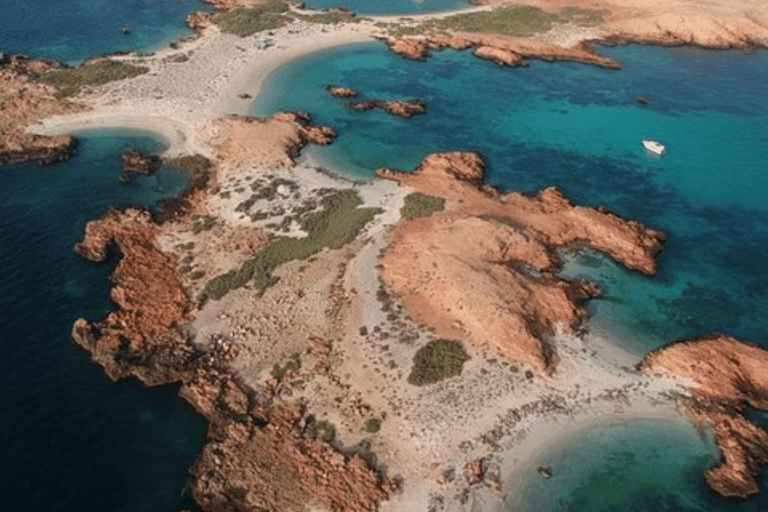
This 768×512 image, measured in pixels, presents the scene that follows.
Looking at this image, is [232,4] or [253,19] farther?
[232,4]

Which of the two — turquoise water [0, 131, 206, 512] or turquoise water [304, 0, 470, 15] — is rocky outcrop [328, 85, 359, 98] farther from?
turquoise water [0, 131, 206, 512]

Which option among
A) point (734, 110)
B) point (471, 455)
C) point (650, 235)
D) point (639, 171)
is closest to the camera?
point (471, 455)

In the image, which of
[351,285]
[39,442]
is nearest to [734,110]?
[351,285]

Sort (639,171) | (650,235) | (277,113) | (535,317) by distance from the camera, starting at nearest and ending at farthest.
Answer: (535,317), (650,235), (639,171), (277,113)

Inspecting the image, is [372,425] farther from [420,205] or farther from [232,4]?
[232,4]

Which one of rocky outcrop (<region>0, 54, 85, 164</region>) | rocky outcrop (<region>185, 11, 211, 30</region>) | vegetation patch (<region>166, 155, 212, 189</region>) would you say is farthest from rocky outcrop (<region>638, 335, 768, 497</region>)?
rocky outcrop (<region>185, 11, 211, 30</region>)

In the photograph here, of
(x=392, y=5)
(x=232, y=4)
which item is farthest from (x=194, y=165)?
(x=392, y=5)

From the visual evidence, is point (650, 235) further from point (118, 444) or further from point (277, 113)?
point (118, 444)
